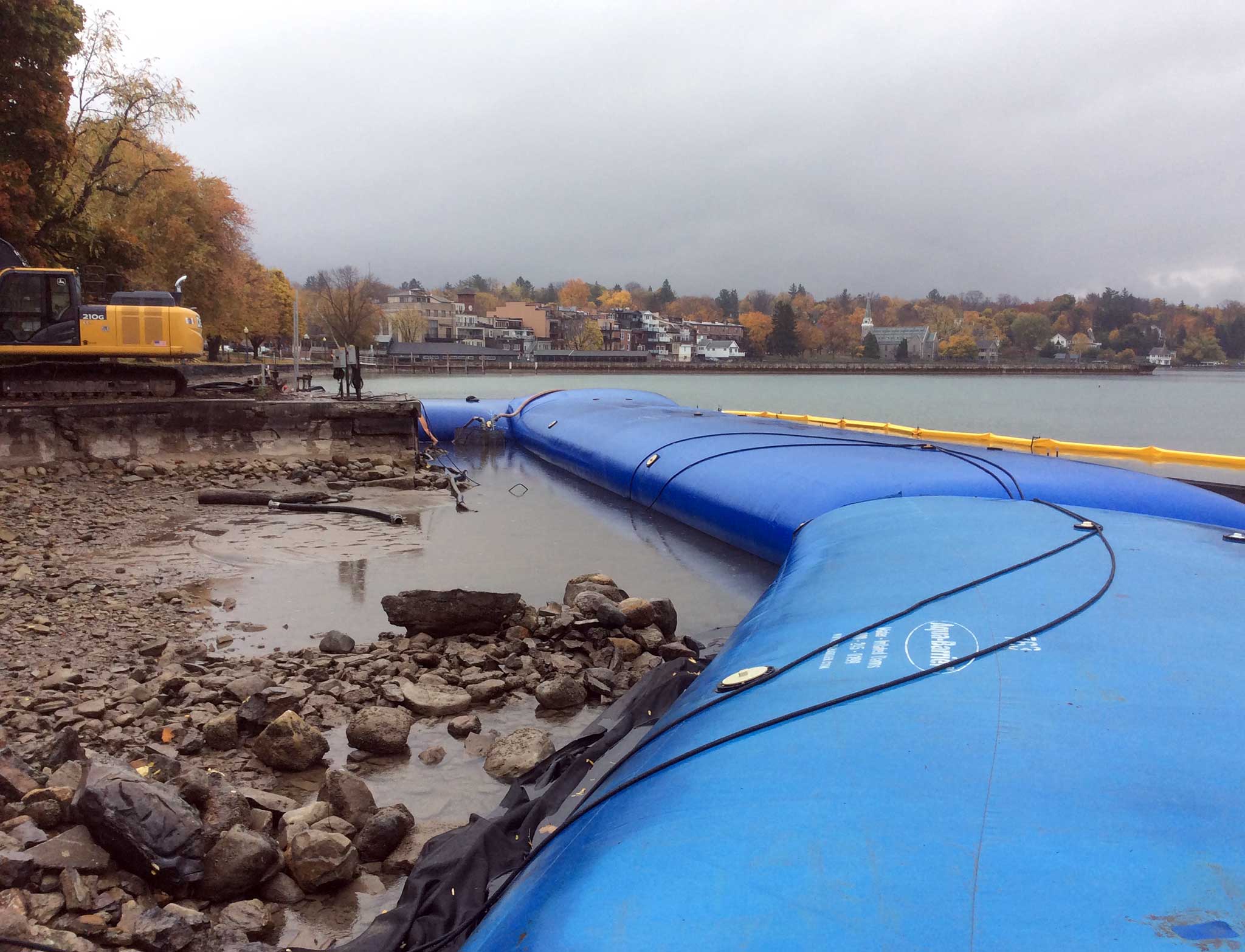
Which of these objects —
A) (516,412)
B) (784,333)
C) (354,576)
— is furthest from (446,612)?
(784,333)

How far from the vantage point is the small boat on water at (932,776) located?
171 cm

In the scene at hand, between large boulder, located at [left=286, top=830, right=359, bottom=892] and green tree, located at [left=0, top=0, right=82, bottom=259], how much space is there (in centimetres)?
1590

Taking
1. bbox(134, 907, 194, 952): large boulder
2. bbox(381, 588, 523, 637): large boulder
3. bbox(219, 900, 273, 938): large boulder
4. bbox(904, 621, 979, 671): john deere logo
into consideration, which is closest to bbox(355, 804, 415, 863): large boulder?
bbox(219, 900, 273, 938): large boulder

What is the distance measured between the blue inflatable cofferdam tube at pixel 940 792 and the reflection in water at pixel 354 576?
12.7 feet

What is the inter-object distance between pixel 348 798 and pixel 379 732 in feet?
2.36

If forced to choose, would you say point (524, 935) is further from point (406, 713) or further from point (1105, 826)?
point (406, 713)

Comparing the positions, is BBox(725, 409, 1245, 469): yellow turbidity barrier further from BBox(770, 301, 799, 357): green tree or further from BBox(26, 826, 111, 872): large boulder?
BBox(770, 301, 799, 357): green tree

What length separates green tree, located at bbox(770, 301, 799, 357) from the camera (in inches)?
3649

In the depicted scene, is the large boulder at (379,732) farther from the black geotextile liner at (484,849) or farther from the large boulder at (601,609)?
the large boulder at (601,609)

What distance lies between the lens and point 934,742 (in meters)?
2.31

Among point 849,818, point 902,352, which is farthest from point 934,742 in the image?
point 902,352

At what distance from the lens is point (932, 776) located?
216 centimetres

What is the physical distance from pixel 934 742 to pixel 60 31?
18455 millimetres

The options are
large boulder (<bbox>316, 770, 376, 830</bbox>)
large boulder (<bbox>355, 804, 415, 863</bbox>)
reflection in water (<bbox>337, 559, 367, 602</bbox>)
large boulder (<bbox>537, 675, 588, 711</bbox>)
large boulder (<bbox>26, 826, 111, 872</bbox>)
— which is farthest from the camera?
reflection in water (<bbox>337, 559, 367, 602</bbox>)
